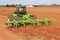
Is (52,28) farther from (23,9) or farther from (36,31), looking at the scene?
(23,9)

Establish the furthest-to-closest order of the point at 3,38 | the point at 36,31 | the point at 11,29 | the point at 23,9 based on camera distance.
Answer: the point at 23,9
the point at 11,29
the point at 36,31
the point at 3,38

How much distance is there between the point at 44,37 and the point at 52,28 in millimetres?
3413

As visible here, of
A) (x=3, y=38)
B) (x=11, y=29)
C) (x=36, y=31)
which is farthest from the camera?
(x=11, y=29)

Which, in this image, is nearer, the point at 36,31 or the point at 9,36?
the point at 9,36

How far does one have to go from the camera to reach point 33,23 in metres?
21.3

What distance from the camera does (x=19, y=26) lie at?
70.3ft

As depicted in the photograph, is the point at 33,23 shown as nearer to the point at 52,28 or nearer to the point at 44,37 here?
the point at 52,28

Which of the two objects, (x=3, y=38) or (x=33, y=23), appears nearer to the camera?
(x=3, y=38)

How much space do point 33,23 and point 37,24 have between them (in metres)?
0.40

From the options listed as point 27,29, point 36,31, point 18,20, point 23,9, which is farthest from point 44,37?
point 23,9

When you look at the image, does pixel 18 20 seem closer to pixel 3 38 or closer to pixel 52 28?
pixel 52 28

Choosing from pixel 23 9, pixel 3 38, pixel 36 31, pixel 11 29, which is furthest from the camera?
pixel 23 9

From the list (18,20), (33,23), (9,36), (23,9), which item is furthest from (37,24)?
(23,9)

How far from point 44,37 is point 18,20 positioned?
535 centimetres
